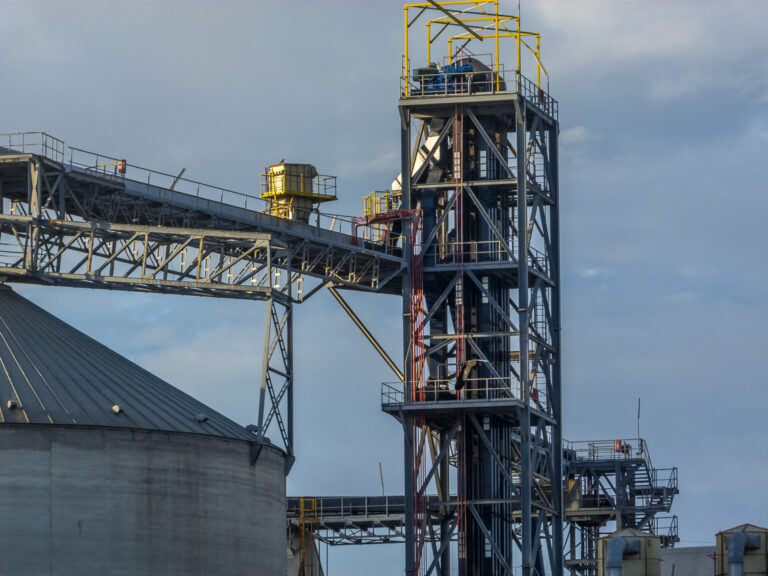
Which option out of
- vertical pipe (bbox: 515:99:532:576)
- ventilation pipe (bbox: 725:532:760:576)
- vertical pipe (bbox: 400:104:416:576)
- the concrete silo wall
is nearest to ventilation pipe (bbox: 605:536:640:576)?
ventilation pipe (bbox: 725:532:760:576)

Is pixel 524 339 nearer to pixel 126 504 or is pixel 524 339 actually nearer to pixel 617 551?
pixel 617 551

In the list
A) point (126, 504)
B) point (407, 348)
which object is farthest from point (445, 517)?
point (126, 504)

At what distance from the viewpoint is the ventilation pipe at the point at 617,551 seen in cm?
5934

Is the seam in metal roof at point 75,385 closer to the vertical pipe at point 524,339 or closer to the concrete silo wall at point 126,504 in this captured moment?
the concrete silo wall at point 126,504

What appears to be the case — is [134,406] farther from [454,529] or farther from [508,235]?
[508,235]

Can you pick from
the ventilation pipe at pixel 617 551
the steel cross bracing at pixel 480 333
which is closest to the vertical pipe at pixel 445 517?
the steel cross bracing at pixel 480 333

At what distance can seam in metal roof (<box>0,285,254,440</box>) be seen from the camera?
214 ft

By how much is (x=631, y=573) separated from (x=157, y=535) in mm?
17967

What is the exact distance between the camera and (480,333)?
8050 cm

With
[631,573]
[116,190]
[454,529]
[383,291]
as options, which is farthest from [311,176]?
[631,573]

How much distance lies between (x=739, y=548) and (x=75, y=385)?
26.3 m

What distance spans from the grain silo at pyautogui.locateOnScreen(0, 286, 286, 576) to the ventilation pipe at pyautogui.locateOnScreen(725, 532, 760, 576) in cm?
1923

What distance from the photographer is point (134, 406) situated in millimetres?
67812

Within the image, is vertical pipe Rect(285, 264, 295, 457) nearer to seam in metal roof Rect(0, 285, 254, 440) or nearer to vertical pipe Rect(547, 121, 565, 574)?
seam in metal roof Rect(0, 285, 254, 440)
